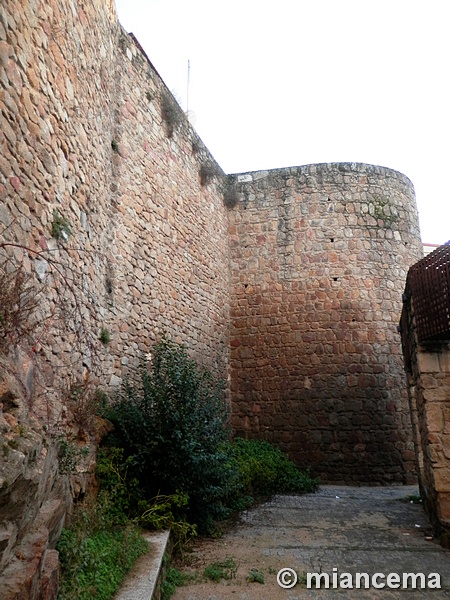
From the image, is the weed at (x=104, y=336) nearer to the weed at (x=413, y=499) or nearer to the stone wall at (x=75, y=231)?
the stone wall at (x=75, y=231)

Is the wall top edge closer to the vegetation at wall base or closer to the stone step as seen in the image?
the vegetation at wall base

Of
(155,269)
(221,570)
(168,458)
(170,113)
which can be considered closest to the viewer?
(221,570)

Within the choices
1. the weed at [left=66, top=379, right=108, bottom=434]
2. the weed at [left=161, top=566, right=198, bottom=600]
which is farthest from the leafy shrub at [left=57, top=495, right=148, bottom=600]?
the weed at [left=66, top=379, right=108, bottom=434]

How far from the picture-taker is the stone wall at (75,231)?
285 centimetres

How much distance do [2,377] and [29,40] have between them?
2747mm

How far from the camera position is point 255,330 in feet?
34.2

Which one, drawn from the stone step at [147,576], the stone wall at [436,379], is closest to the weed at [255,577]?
the stone step at [147,576]

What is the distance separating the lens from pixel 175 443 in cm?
491

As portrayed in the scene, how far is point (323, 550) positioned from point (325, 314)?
593 centimetres

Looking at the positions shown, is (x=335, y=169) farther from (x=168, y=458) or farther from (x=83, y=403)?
(x=83, y=403)

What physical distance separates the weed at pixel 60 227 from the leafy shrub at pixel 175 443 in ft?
6.31

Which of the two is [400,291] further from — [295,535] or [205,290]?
[295,535]

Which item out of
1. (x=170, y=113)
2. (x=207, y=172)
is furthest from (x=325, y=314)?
(x=170, y=113)

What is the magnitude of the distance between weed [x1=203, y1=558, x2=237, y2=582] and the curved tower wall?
214 inches
